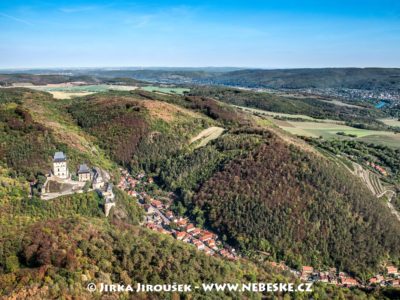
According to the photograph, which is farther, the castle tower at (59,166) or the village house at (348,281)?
the castle tower at (59,166)

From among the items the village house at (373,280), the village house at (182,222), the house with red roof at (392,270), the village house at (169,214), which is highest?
the village house at (169,214)

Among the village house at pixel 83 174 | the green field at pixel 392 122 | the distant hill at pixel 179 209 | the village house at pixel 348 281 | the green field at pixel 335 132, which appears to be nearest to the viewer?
the distant hill at pixel 179 209

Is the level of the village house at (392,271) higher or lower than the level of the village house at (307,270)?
lower

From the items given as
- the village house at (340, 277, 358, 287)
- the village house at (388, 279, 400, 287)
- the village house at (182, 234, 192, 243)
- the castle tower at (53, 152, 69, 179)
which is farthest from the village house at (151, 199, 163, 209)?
the village house at (388, 279, 400, 287)

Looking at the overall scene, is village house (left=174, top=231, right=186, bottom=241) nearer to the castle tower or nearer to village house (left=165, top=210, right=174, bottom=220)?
village house (left=165, top=210, right=174, bottom=220)

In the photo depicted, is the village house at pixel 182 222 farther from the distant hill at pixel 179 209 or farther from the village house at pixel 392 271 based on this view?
the village house at pixel 392 271

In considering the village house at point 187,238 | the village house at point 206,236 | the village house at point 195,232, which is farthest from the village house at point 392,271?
the village house at point 187,238

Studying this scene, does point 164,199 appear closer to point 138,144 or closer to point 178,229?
point 178,229

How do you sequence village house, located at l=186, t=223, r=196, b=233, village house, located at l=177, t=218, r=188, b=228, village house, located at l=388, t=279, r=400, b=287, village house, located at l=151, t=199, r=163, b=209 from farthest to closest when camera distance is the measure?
village house, located at l=151, t=199, r=163, b=209
village house, located at l=177, t=218, r=188, b=228
village house, located at l=186, t=223, r=196, b=233
village house, located at l=388, t=279, r=400, b=287

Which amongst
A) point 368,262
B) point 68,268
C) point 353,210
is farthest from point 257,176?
point 68,268
